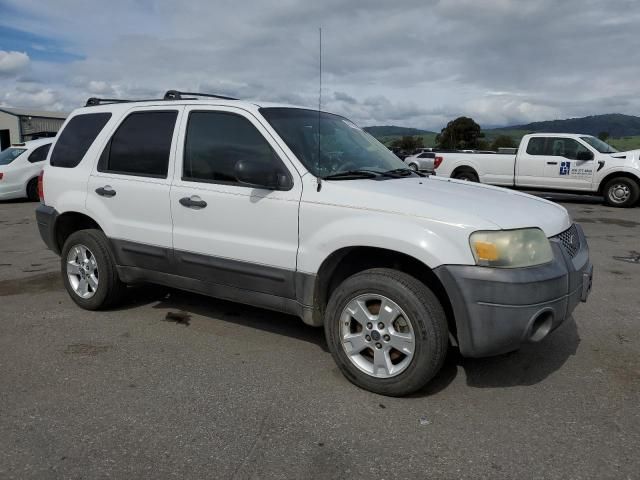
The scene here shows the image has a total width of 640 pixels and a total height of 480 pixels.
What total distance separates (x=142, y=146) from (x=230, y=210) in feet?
3.89

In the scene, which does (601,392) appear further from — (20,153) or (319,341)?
(20,153)

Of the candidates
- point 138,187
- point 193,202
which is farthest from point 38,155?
point 193,202

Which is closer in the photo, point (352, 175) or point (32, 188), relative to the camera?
point (352, 175)

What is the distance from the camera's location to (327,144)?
4086 millimetres

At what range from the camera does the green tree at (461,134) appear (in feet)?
282

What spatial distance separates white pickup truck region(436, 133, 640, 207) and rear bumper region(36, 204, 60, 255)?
1229 centimetres

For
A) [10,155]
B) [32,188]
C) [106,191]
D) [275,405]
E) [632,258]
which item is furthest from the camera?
[32,188]

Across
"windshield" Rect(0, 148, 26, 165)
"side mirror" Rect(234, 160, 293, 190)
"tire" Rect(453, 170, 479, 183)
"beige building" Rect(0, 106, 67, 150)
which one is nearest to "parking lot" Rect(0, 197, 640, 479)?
"side mirror" Rect(234, 160, 293, 190)

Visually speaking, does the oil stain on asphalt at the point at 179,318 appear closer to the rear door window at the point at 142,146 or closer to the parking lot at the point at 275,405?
the parking lot at the point at 275,405

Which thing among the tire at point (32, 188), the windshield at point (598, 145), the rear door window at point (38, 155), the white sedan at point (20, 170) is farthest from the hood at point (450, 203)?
the tire at point (32, 188)

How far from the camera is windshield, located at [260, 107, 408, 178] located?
3836 mm

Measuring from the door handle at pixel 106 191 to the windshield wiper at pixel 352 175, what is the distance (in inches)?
80.0

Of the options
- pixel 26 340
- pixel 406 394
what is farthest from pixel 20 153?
pixel 406 394

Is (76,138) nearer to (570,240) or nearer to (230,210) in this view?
(230,210)
